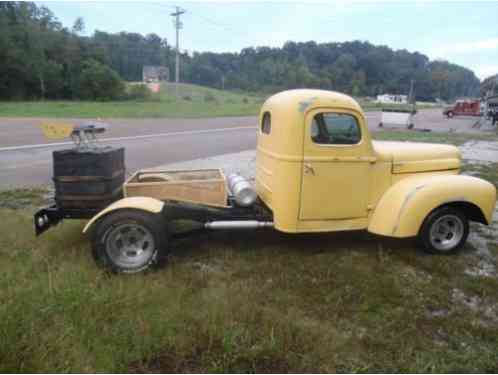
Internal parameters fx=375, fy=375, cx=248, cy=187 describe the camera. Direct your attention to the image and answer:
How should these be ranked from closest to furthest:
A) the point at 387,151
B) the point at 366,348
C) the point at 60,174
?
the point at 366,348 → the point at 60,174 → the point at 387,151

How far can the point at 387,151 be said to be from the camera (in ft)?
15.0

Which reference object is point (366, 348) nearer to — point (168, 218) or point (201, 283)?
point (201, 283)

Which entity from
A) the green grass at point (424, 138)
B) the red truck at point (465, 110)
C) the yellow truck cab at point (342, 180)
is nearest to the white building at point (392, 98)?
the red truck at point (465, 110)

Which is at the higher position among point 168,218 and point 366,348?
point 168,218

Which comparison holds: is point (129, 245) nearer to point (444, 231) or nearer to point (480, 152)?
point (444, 231)

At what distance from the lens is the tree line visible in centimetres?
5856

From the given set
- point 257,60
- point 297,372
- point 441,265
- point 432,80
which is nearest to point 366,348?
point 297,372

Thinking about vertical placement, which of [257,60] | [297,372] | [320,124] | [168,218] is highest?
[257,60]

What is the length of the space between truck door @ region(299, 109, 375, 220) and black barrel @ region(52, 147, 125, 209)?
6.99 ft

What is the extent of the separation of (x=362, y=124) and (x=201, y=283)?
248cm

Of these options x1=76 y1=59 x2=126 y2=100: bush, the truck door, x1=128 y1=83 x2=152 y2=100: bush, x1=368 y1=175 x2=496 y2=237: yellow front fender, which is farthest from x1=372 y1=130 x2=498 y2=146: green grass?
x1=76 y1=59 x2=126 y2=100: bush

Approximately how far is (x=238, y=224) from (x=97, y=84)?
64430 mm

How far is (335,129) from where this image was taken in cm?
420

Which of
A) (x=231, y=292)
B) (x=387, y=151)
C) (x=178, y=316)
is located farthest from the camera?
(x=387, y=151)
